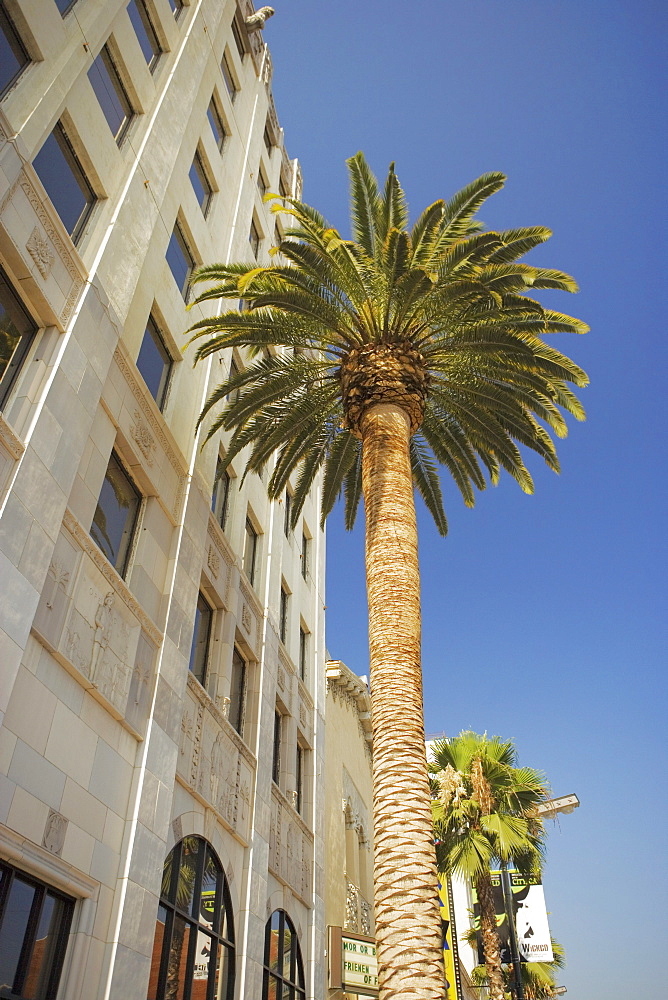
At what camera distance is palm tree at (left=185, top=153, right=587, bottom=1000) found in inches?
504

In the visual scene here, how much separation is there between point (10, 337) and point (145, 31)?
10.9m

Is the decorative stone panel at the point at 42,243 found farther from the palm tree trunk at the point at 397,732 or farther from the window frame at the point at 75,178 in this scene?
the palm tree trunk at the point at 397,732

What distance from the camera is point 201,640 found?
57.6 feet

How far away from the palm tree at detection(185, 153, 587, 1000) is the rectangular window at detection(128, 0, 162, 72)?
573 centimetres

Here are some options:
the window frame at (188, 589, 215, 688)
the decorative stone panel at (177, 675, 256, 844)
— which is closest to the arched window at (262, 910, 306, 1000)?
the decorative stone panel at (177, 675, 256, 844)

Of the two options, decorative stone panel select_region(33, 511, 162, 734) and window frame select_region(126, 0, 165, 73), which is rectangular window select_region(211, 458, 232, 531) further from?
window frame select_region(126, 0, 165, 73)

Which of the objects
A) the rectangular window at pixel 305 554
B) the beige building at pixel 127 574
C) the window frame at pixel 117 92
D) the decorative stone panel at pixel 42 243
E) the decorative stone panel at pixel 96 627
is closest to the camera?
the beige building at pixel 127 574

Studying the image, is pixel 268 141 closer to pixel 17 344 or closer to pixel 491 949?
pixel 17 344

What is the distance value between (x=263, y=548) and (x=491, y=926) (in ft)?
39.9

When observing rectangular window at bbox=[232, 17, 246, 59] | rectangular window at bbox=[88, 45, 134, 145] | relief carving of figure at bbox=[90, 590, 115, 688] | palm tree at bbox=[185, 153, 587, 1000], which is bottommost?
relief carving of figure at bbox=[90, 590, 115, 688]

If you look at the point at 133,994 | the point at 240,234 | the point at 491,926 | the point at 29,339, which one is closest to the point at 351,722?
the point at 491,926

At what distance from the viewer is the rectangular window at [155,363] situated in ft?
52.5

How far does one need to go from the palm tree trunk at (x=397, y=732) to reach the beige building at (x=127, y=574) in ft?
12.8

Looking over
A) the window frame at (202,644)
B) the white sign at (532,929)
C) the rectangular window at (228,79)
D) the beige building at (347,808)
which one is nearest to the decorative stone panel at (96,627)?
the window frame at (202,644)
